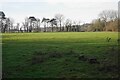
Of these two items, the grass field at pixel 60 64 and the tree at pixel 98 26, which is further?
the tree at pixel 98 26

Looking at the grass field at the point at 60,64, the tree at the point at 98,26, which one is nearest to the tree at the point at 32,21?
the tree at the point at 98,26

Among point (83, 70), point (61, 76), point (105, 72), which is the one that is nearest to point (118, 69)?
point (105, 72)

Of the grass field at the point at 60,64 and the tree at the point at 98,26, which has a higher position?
the tree at the point at 98,26

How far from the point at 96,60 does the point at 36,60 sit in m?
4.28

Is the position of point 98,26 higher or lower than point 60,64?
higher

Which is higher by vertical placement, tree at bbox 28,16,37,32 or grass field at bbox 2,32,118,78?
tree at bbox 28,16,37,32

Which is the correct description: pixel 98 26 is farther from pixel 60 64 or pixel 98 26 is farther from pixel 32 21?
pixel 60 64

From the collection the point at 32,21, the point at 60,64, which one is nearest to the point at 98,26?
the point at 32,21

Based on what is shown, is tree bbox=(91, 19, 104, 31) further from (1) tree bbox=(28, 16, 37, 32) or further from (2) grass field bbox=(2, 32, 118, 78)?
(2) grass field bbox=(2, 32, 118, 78)

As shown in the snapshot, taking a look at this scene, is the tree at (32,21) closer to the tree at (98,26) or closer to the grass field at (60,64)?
the tree at (98,26)

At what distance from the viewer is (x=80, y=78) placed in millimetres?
13422

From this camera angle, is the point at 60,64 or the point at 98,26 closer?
the point at 60,64

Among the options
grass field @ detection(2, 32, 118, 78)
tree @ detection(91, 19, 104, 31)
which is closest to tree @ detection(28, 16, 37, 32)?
tree @ detection(91, 19, 104, 31)

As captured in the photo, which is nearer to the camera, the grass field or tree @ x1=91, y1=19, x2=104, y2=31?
the grass field
